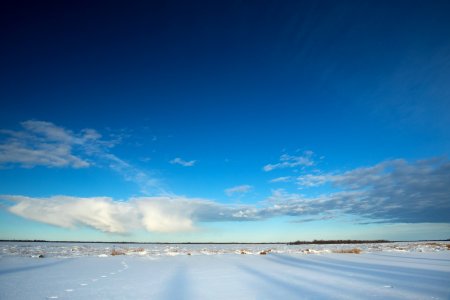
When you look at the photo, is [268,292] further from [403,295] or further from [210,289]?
[403,295]

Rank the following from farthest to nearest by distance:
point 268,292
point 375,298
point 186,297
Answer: point 268,292, point 186,297, point 375,298

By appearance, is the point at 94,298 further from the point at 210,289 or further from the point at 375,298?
the point at 375,298

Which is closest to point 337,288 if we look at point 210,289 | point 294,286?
point 294,286

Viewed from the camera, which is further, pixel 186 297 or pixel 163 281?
pixel 163 281

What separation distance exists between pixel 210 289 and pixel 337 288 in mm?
3444

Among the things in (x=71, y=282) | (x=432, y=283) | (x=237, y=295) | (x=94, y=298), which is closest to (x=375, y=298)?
(x=237, y=295)

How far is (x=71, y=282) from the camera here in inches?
339

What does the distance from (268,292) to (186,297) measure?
6.78 feet

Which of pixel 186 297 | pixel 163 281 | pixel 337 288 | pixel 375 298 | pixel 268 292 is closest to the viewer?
pixel 375 298

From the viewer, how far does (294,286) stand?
26.2 ft

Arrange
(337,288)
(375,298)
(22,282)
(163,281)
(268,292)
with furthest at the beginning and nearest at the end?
(163,281) < (22,282) < (337,288) < (268,292) < (375,298)

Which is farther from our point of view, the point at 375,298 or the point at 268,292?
the point at 268,292

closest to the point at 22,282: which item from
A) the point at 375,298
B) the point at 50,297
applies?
the point at 50,297

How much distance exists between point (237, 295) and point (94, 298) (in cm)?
329
